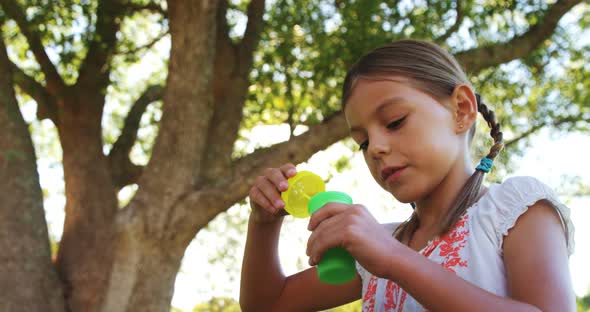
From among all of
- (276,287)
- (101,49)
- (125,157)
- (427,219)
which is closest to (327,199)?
(427,219)

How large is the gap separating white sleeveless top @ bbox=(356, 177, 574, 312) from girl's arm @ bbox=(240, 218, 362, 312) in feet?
1.36

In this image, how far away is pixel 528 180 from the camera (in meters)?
1.67

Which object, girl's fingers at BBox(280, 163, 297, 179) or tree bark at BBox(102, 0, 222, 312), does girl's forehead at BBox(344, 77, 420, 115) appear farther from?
tree bark at BBox(102, 0, 222, 312)

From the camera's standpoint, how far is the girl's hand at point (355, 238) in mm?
1357

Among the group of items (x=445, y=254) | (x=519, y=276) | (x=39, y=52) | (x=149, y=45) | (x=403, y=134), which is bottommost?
(x=519, y=276)

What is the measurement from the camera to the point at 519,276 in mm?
1485

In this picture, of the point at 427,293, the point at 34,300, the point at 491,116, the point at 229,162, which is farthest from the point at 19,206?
the point at 427,293

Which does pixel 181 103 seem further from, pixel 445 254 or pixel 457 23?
pixel 445 254

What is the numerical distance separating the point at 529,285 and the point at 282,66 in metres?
5.84

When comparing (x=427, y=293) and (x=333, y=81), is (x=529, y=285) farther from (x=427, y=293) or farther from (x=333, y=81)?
(x=333, y=81)

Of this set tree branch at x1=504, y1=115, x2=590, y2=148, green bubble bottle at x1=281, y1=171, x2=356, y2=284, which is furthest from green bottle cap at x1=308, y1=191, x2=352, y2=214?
tree branch at x1=504, y1=115, x2=590, y2=148

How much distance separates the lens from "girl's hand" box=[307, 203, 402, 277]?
1357 mm

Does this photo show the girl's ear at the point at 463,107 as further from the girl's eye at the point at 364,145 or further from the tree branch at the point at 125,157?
the tree branch at the point at 125,157

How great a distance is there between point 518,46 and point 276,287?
16.9 ft
